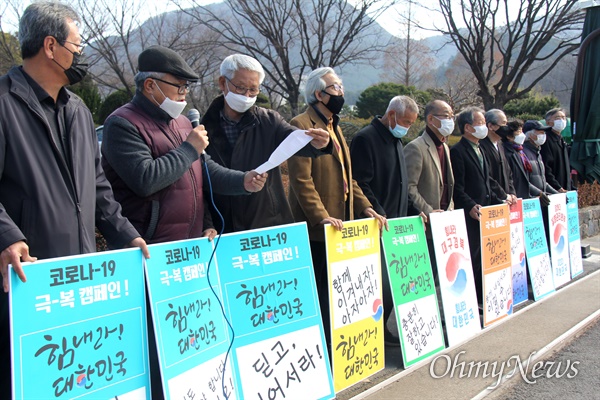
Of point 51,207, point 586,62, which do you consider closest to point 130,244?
point 51,207

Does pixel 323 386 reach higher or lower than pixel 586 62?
lower

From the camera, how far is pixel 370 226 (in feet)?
13.7

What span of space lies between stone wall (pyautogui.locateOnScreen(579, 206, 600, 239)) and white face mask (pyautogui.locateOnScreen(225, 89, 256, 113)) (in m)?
8.17

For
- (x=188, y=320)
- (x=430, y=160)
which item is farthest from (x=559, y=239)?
(x=188, y=320)

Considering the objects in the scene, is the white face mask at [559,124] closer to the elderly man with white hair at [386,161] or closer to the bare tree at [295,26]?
the elderly man with white hair at [386,161]

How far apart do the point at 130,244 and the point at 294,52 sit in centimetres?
1759

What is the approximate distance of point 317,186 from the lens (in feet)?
13.8

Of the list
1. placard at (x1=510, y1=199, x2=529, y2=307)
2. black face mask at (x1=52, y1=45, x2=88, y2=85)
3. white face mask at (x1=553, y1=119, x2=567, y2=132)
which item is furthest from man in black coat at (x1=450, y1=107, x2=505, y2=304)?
black face mask at (x1=52, y1=45, x2=88, y2=85)

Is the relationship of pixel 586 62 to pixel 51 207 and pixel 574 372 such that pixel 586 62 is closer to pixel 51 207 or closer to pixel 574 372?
pixel 574 372

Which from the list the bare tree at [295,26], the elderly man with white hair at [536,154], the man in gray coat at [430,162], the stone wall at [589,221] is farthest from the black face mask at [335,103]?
the bare tree at [295,26]

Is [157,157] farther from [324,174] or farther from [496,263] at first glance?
[496,263]

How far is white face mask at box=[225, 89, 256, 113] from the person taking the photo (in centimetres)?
364

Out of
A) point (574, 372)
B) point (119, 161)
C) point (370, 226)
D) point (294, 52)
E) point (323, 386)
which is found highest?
point (294, 52)

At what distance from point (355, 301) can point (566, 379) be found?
171 centimetres
